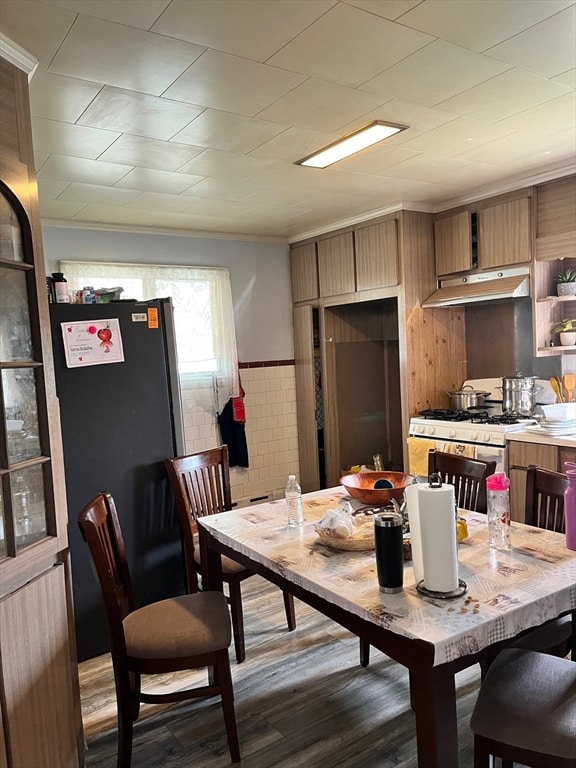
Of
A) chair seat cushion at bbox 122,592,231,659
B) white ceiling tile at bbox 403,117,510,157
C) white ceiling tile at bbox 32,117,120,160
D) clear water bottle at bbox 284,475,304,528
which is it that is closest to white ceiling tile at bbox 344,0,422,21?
white ceiling tile at bbox 403,117,510,157

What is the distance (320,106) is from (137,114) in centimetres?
78

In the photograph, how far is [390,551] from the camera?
1.47 m

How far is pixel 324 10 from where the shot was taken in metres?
1.72

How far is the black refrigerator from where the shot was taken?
2613 millimetres

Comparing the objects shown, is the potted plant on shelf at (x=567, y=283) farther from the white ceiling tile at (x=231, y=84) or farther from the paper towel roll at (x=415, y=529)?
the paper towel roll at (x=415, y=529)

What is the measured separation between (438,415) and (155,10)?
10.0ft

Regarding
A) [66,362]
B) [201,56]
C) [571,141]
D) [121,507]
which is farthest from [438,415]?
[201,56]

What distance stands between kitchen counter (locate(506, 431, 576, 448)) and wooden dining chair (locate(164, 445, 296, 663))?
1655mm

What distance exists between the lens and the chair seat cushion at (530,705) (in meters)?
1.32

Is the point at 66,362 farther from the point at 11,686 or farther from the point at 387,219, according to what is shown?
the point at 387,219

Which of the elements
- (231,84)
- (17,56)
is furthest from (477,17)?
(17,56)

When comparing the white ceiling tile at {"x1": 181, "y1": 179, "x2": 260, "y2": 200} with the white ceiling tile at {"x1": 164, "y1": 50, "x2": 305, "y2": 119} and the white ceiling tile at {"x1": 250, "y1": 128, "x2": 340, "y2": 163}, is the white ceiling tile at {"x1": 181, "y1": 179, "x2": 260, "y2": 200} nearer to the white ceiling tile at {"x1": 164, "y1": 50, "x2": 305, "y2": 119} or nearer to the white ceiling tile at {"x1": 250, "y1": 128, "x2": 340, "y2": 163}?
the white ceiling tile at {"x1": 250, "y1": 128, "x2": 340, "y2": 163}

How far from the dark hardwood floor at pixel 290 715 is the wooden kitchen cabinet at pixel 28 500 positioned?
1.03 ft

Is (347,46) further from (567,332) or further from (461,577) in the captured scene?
(567,332)
